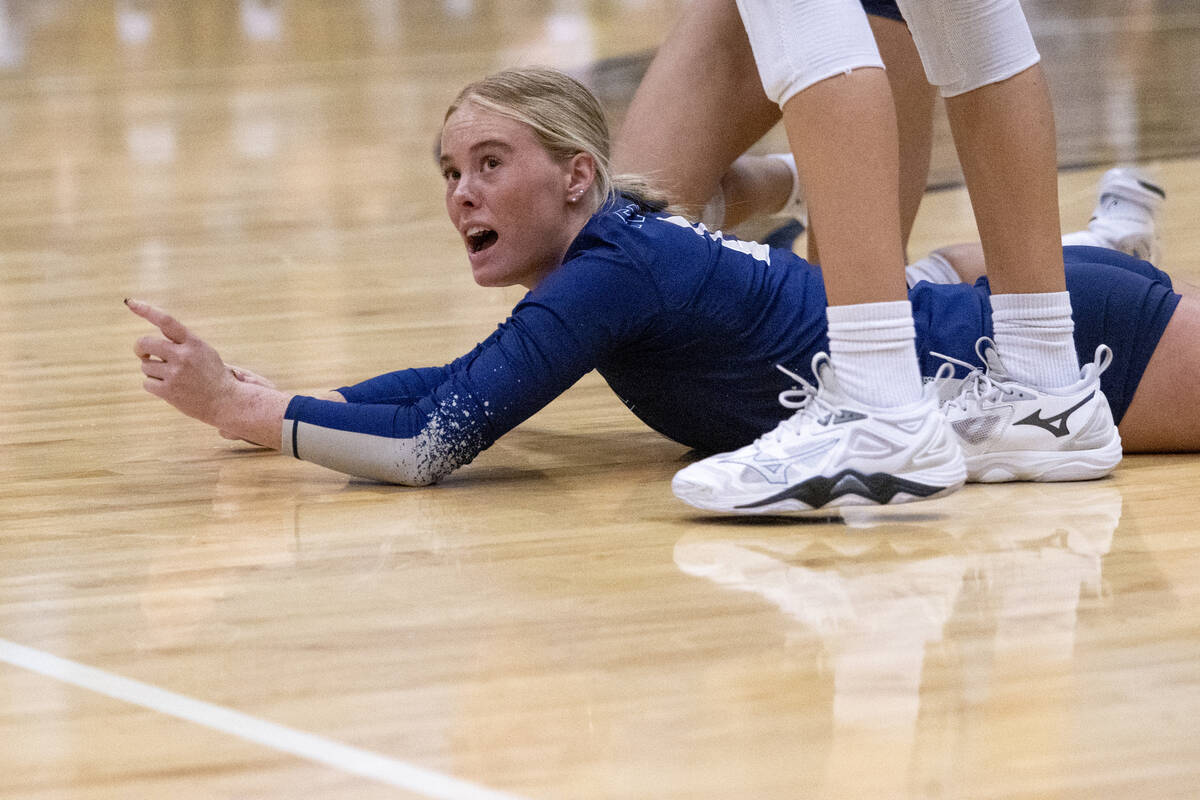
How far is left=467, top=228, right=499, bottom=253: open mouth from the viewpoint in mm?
1381

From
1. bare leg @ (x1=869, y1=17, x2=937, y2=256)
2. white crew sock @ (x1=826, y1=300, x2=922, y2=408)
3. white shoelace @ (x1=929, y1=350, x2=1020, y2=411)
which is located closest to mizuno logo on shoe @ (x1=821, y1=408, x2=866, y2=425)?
Result: white crew sock @ (x1=826, y1=300, x2=922, y2=408)

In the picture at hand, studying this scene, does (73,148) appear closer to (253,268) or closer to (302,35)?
(253,268)

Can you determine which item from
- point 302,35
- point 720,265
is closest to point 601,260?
point 720,265

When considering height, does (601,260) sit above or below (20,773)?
above

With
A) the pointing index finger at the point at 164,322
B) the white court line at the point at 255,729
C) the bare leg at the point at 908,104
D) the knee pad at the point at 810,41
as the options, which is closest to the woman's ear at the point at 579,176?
the knee pad at the point at 810,41

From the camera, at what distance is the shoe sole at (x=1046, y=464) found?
4.18 feet

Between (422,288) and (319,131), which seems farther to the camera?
(319,131)

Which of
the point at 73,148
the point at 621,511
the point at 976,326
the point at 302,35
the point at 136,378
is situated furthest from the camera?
the point at 302,35

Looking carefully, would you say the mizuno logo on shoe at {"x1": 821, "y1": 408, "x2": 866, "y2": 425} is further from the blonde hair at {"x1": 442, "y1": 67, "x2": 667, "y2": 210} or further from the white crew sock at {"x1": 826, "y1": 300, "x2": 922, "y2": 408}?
the blonde hair at {"x1": 442, "y1": 67, "x2": 667, "y2": 210}

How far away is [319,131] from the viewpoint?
12.7 ft

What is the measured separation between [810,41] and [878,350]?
9.4 inches

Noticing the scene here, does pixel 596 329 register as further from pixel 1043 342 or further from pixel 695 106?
pixel 695 106

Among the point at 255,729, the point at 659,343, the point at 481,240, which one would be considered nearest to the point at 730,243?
the point at 659,343

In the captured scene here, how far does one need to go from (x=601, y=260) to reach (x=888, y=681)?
0.52 m
